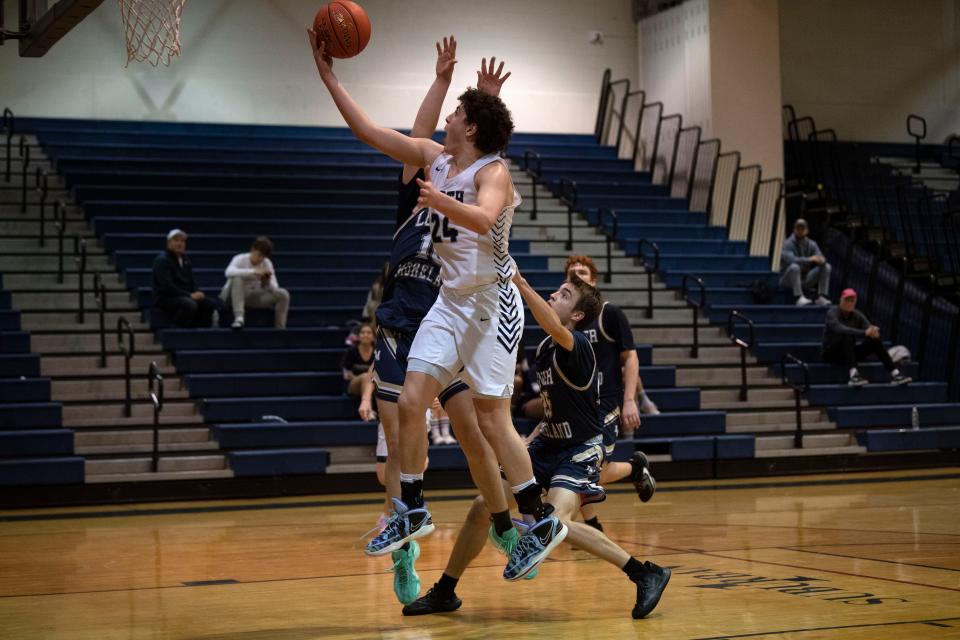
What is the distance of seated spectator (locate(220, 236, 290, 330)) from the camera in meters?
12.7

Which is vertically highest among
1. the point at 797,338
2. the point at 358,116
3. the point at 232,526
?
the point at 358,116

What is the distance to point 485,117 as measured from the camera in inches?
181

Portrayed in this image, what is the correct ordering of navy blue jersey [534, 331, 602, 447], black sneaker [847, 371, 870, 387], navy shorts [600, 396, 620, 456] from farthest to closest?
black sneaker [847, 371, 870, 387], navy shorts [600, 396, 620, 456], navy blue jersey [534, 331, 602, 447]

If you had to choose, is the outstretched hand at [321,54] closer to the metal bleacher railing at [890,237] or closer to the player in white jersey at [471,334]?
the player in white jersey at [471,334]

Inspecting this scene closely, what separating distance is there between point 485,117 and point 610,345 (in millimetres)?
2569

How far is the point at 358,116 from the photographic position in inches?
187

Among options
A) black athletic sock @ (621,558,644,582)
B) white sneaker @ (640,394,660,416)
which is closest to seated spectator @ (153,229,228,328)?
white sneaker @ (640,394,660,416)

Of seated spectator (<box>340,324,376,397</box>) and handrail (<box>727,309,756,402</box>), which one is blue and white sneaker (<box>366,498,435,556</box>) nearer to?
seated spectator (<box>340,324,376,397</box>)

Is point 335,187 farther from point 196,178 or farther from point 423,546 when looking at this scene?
point 423,546

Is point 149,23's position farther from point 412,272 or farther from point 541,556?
point 541,556

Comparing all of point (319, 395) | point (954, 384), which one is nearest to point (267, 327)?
point (319, 395)

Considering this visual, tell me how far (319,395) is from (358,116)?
7775 millimetres

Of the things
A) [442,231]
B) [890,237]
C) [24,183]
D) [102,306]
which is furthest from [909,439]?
[24,183]

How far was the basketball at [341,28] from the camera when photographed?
4.98 metres
